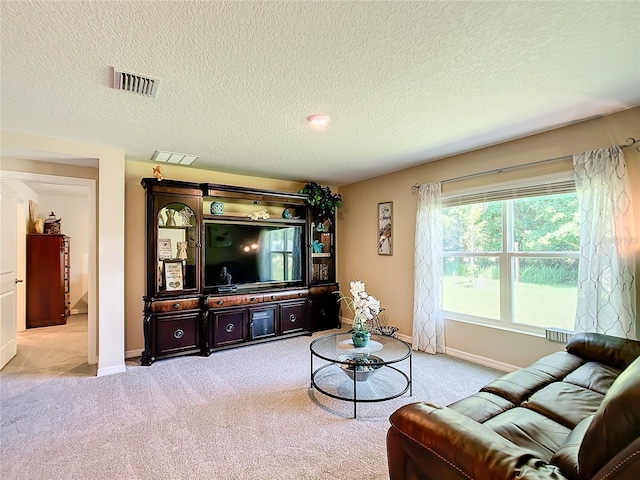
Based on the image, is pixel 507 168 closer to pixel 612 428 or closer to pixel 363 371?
pixel 363 371

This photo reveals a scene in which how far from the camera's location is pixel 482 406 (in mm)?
1708

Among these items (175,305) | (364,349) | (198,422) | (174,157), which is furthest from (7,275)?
(364,349)

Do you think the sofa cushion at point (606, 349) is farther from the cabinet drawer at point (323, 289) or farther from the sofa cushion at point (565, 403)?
the cabinet drawer at point (323, 289)

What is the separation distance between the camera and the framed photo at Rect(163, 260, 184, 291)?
3.97 m

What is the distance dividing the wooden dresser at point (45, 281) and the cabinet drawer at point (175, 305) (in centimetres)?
328

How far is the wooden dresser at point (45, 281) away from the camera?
5.48 metres

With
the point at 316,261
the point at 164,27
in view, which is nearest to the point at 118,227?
the point at 164,27

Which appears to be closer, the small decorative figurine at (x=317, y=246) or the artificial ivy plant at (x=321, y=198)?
the artificial ivy plant at (x=321, y=198)

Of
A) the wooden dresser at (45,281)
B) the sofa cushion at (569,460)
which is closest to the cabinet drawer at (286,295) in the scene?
the sofa cushion at (569,460)

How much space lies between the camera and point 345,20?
1561 millimetres

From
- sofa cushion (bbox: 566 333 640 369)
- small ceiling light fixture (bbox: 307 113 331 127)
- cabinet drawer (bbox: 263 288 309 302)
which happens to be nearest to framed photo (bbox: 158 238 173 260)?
cabinet drawer (bbox: 263 288 309 302)

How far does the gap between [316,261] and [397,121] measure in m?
3.08

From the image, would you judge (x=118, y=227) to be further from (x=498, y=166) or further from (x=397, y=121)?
(x=498, y=166)

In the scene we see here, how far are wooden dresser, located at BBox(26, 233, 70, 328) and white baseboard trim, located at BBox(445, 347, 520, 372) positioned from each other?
21.0ft
